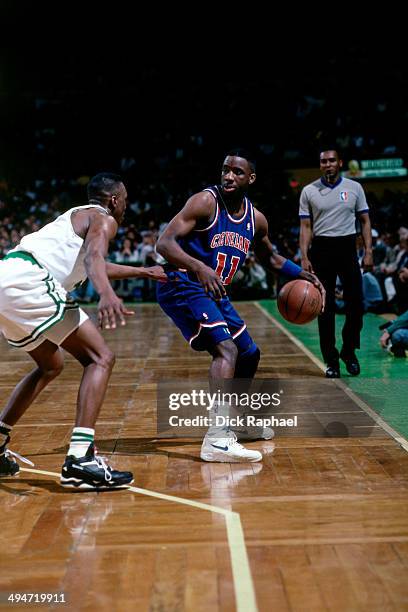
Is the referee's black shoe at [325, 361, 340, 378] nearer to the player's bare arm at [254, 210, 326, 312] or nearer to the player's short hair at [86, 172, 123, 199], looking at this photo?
the player's bare arm at [254, 210, 326, 312]

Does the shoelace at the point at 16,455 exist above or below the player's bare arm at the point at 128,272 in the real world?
below

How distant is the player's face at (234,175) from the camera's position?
16.5 ft

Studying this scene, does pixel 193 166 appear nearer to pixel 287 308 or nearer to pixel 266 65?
pixel 266 65

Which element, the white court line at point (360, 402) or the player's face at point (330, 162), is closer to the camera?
the white court line at point (360, 402)

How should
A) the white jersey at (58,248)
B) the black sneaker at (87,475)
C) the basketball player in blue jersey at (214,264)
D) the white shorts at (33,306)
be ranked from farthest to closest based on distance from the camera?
the basketball player in blue jersey at (214,264) < the white jersey at (58,248) < the white shorts at (33,306) < the black sneaker at (87,475)

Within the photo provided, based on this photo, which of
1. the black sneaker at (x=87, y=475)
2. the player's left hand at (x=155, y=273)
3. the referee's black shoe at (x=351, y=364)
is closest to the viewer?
the black sneaker at (x=87, y=475)

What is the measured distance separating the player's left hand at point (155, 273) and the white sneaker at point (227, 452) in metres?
0.99

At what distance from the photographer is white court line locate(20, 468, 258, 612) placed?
2672 millimetres

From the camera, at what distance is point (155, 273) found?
4672 mm

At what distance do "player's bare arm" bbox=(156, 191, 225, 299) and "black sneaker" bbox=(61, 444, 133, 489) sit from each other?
1245 millimetres

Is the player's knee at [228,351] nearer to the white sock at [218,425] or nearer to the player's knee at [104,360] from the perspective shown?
the white sock at [218,425]

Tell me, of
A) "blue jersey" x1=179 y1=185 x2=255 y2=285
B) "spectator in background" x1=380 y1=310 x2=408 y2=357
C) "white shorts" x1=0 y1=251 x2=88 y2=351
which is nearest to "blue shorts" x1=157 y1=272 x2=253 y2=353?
"blue jersey" x1=179 y1=185 x2=255 y2=285

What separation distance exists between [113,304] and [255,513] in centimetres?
119

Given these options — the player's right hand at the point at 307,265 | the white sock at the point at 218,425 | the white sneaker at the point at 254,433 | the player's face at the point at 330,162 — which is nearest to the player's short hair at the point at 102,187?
the white sock at the point at 218,425
